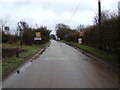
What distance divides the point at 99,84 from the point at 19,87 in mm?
3040

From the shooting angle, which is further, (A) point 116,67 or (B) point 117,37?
(B) point 117,37

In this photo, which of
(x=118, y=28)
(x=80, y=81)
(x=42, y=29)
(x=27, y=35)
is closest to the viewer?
(x=80, y=81)

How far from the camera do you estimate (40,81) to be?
274 inches

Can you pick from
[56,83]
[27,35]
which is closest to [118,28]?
[56,83]

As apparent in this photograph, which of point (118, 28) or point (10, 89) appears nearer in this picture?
point (10, 89)

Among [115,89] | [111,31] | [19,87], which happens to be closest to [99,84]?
[115,89]

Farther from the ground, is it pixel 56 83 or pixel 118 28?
pixel 118 28

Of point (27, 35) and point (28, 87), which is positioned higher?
point (27, 35)

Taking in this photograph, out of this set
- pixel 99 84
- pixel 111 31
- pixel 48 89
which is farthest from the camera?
pixel 111 31

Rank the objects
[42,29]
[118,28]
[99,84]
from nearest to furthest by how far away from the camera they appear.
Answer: [99,84]
[118,28]
[42,29]

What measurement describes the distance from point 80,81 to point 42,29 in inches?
1443

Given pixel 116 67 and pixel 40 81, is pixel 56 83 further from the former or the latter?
pixel 116 67

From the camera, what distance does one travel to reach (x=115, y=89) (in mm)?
5855

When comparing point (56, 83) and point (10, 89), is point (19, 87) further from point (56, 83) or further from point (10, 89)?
point (56, 83)
